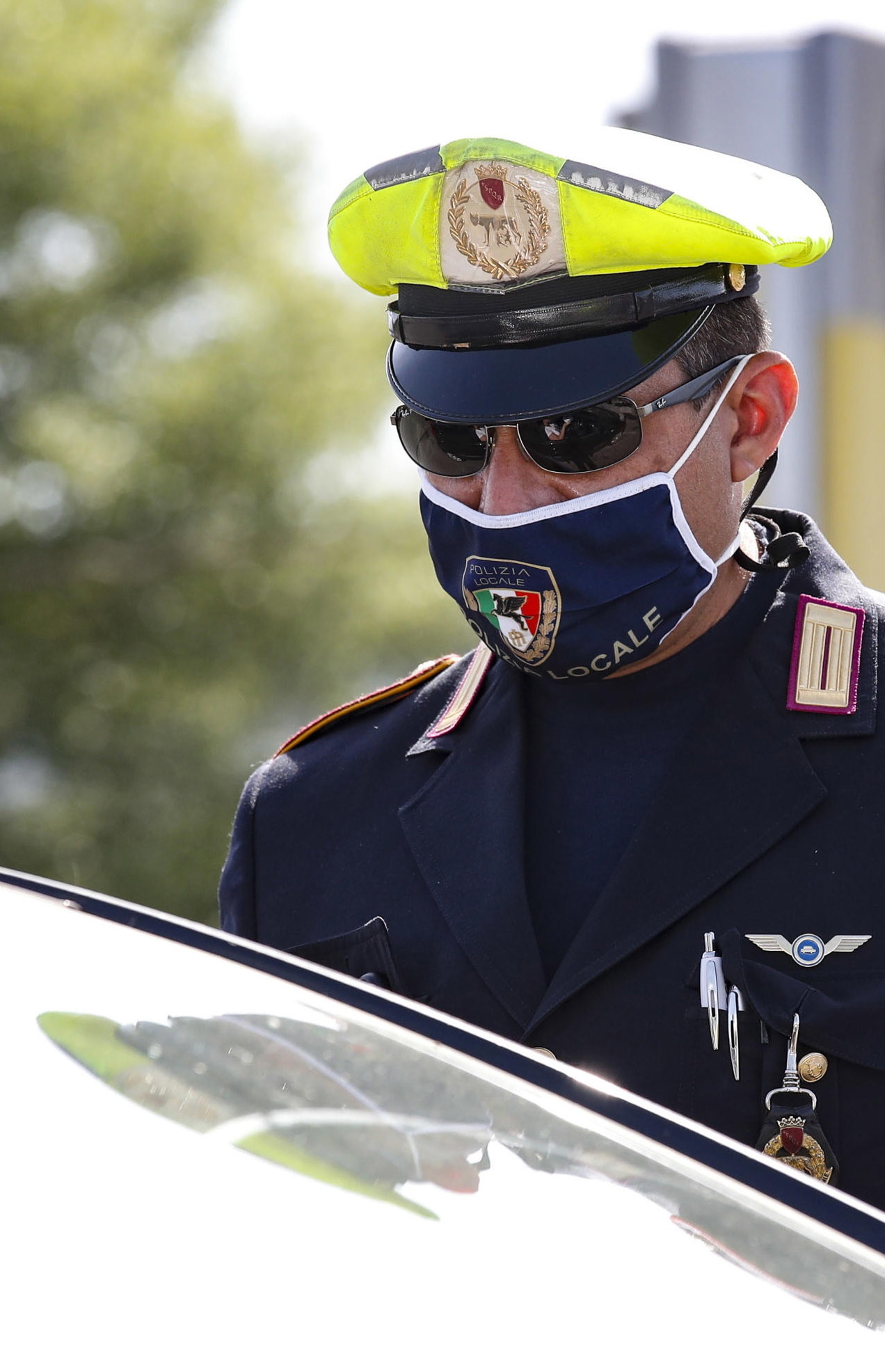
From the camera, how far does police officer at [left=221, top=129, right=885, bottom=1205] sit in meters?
1.72

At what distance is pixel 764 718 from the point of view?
188 cm

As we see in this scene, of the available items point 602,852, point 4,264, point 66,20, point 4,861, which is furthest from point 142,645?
point 602,852

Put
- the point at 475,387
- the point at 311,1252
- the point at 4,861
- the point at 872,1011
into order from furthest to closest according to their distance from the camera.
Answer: the point at 4,861
the point at 475,387
the point at 872,1011
the point at 311,1252

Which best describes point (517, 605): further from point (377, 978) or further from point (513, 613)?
point (377, 978)

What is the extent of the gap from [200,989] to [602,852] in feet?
2.36

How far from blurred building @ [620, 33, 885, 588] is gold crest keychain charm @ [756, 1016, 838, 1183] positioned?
5800 millimetres

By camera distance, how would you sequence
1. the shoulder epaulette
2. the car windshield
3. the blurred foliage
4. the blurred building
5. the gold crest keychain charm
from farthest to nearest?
the blurred foliage
the blurred building
the shoulder epaulette
the gold crest keychain charm
the car windshield

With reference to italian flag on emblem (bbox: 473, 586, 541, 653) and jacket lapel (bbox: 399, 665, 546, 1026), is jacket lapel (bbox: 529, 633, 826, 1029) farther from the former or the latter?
italian flag on emblem (bbox: 473, 586, 541, 653)

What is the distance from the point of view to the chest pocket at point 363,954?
1945 mm

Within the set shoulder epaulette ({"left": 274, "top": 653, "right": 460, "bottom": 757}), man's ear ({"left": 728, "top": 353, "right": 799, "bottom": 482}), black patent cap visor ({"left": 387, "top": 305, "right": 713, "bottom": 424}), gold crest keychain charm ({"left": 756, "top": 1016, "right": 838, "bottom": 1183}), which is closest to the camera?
gold crest keychain charm ({"left": 756, "top": 1016, "right": 838, "bottom": 1183})

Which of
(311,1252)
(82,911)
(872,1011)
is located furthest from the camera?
(872,1011)

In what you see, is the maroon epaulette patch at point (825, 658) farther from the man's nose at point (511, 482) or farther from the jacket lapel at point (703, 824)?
the man's nose at point (511, 482)

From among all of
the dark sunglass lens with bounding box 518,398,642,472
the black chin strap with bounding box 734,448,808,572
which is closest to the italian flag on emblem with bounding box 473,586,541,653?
the dark sunglass lens with bounding box 518,398,642,472

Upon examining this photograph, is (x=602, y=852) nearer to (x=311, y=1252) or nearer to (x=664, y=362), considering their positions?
(x=664, y=362)
